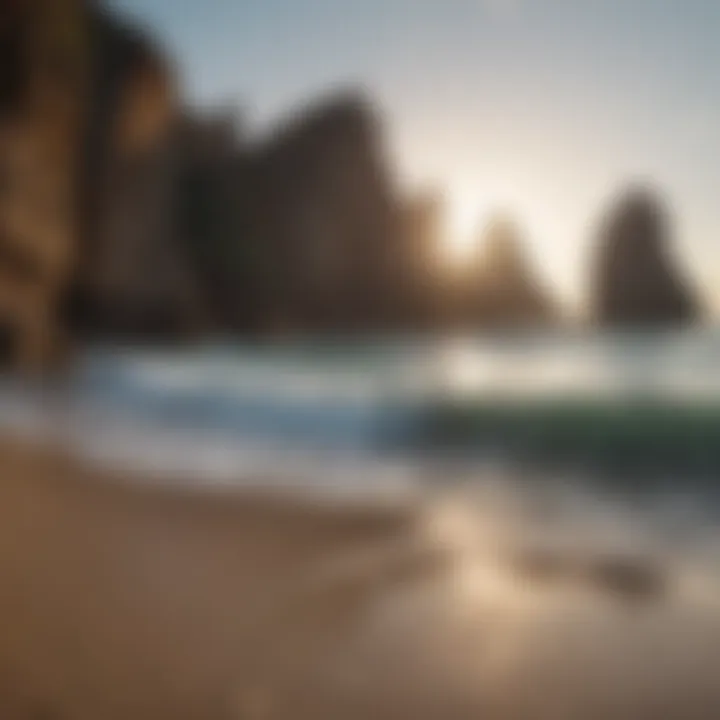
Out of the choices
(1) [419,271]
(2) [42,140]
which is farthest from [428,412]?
(2) [42,140]

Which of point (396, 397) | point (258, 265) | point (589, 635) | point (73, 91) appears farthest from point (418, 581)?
point (73, 91)

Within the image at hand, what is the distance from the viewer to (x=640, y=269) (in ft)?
2.63

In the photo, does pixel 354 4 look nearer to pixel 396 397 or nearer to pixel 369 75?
pixel 369 75

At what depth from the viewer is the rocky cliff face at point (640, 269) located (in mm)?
789

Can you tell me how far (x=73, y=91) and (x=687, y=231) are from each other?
1.37m

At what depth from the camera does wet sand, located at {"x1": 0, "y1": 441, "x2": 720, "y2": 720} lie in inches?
21.7

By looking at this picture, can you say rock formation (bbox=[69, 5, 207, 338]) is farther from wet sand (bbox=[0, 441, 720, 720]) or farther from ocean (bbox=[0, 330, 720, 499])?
wet sand (bbox=[0, 441, 720, 720])

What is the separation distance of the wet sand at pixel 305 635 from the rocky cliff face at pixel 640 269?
0.30 metres

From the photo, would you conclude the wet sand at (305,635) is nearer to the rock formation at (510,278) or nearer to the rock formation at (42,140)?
the rock formation at (510,278)

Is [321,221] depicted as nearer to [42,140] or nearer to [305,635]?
[305,635]

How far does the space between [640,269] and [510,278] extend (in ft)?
0.48

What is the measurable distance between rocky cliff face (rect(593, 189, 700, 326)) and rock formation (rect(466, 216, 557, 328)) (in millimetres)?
65

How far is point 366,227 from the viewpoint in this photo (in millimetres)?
1014

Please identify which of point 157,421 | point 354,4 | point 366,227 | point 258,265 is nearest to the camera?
point 354,4
